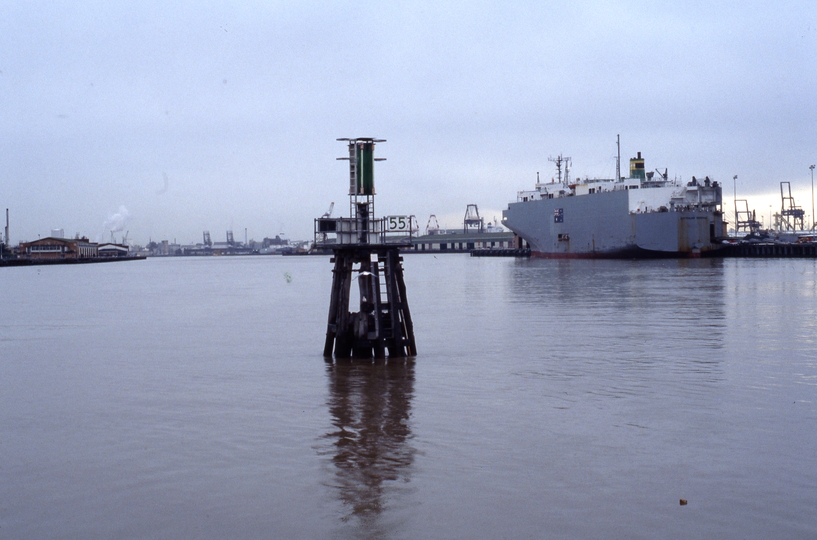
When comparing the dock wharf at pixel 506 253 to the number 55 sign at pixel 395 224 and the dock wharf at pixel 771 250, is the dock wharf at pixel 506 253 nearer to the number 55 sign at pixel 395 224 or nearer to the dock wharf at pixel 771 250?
the dock wharf at pixel 771 250

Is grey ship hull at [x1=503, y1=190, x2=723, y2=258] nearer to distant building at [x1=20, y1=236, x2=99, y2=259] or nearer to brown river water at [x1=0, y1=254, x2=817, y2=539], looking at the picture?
brown river water at [x1=0, y1=254, x2=817, y2=539]

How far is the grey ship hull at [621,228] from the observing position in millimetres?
68812

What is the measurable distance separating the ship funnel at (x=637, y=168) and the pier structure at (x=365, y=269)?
63.8 m

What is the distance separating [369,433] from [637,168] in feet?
234

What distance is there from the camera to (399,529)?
736cm

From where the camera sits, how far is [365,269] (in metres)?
16.0

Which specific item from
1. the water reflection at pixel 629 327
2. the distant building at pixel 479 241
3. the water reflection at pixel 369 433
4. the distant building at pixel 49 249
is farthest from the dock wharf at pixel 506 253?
the water reflection at pixel 369 433

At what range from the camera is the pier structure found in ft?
52.6

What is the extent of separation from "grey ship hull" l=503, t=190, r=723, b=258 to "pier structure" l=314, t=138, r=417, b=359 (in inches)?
2197

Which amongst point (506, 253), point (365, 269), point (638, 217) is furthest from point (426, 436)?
point (506, 253)

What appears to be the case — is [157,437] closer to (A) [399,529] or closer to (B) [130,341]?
(A) [399,529]

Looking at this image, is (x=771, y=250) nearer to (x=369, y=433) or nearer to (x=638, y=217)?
(x=638, y=217)

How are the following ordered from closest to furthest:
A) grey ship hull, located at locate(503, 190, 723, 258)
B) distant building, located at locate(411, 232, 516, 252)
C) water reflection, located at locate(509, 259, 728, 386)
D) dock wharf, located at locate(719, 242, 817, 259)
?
1. water reflection, located at locate(509, 259, 728, 386)
2. grey ship hull, located at locate(503, 190, 723, 258)
3. dock wharf, located at locate(719, 242, 817, 259)
4. distant building, located at locate(411, 232, 516, 252)

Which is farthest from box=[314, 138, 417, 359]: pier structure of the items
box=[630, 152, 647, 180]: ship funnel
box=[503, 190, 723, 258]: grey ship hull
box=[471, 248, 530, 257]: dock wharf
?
box=[471, 248, 530, 257]: dock wharf
